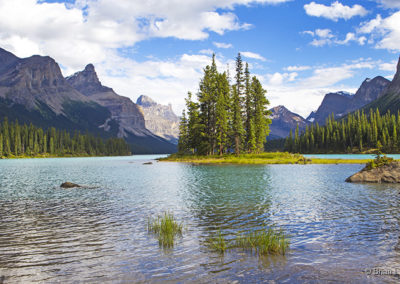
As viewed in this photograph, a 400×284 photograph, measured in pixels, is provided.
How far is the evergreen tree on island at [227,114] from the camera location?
3428 inches

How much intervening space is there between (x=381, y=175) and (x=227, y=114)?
5519 cm

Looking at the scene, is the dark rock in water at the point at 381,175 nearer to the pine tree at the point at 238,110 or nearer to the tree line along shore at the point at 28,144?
the pine tree at the point at 238,110

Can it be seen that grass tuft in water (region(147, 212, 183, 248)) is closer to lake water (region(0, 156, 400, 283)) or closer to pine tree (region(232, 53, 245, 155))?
lake water (region(0, 156, 400, 283))

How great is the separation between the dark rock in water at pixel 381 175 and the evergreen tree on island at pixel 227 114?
48.3 meters

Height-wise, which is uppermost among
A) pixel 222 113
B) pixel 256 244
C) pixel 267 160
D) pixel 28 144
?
pixel 222 113

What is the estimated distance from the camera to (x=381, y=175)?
3622cm

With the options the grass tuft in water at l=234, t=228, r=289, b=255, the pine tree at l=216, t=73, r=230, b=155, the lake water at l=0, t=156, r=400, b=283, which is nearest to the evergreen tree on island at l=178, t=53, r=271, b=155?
the pine tree at l=216, t=73, r=230, b=155

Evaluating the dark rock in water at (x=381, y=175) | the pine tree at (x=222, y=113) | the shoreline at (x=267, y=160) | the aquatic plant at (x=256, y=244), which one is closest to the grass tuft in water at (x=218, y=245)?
the aquatic plant at (x=256, y=244)

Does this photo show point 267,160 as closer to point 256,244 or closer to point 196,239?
point 196,239

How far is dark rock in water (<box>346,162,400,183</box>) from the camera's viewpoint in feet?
117

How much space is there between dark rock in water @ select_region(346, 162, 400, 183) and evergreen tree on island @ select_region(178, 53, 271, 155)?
1900 inches

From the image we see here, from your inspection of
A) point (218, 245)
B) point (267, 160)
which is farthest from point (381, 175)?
point (267, 160)

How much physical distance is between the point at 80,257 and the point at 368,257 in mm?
10956

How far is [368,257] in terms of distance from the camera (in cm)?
1086
